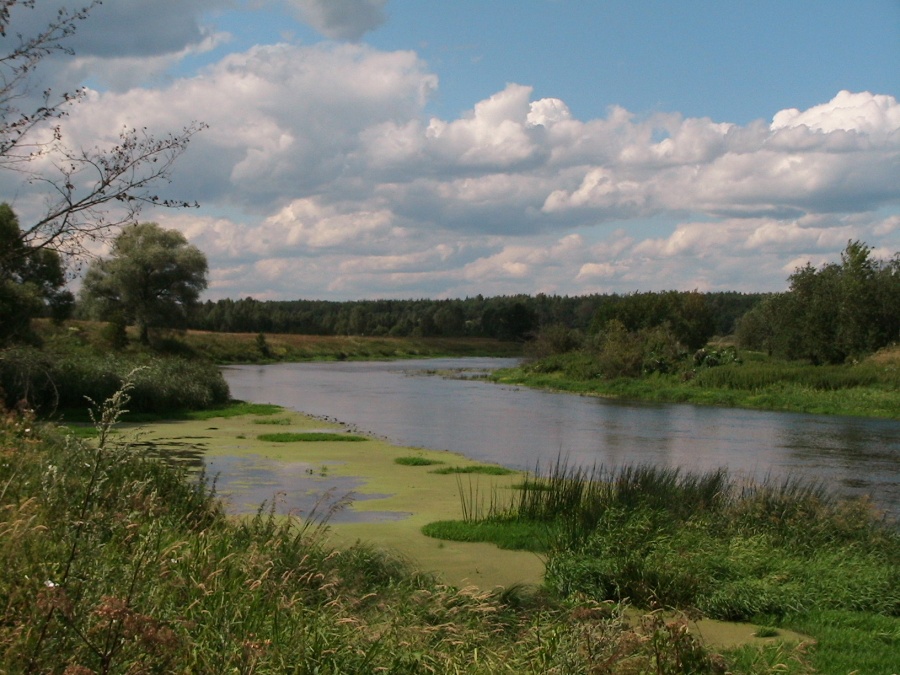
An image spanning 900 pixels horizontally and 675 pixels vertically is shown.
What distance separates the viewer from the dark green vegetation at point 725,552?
794 cm

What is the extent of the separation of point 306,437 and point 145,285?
1280 inches

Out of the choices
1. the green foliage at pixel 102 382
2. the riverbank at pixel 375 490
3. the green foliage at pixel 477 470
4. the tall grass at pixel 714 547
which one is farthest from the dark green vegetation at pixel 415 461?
the green foliage at pixel 102 382

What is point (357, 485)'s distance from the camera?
1572 centimetres

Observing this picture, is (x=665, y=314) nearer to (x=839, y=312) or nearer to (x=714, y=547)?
(x=839, y=312)

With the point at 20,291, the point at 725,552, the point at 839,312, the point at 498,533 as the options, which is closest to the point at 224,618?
the point at 725,552

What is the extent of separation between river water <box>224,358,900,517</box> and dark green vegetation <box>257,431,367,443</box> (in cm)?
140

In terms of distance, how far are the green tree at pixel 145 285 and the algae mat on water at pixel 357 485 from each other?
27.5 metres

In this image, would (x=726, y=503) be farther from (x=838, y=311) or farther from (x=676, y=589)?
(x=838, y=311)

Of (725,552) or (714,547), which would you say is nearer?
(725,552)

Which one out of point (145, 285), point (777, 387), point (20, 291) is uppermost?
point (145, 285)

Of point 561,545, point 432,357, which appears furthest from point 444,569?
point 432,357

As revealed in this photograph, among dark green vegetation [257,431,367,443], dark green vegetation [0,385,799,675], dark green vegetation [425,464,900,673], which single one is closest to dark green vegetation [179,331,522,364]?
dark green vegetation [257,431,367,443]

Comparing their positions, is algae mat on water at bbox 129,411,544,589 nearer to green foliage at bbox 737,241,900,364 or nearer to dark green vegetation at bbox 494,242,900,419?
dark green vegetation at bbox 494,242,900,419

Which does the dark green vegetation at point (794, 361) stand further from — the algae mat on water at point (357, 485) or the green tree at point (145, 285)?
the algae mat on water at point (357, 485)
